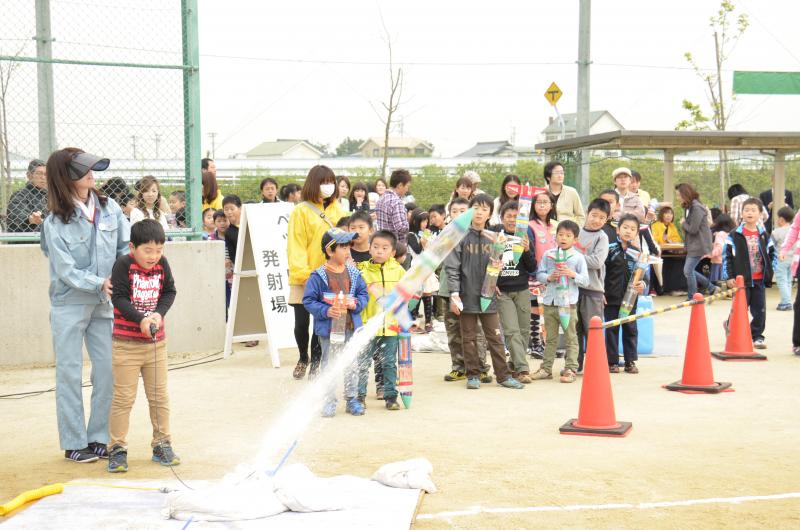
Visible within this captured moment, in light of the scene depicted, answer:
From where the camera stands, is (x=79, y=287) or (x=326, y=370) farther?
(x=326, y=370)

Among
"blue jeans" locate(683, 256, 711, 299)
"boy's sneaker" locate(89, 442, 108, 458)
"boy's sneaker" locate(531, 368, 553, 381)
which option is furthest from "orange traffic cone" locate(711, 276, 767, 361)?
"boy's sneaker" locate(89, 442, 108, 458)

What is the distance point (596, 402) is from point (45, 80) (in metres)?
6.78

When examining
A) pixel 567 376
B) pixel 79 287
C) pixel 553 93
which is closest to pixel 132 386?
pixel 79 287

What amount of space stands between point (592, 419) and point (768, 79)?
16.2 m

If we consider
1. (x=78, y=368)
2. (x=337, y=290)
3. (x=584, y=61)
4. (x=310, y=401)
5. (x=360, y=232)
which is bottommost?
(x=310, y=401)

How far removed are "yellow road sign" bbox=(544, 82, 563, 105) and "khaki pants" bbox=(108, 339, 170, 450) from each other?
15.3m

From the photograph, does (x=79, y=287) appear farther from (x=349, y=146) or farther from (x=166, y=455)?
(x=349, y=146)

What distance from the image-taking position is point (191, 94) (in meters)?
11.0

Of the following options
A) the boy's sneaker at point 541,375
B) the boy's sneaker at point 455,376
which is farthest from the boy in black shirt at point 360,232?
the boy's sneaker at point 541,375

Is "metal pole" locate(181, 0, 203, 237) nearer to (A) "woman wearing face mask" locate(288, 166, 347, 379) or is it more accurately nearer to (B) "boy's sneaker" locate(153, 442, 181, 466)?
(A) "woman wearing face mask" locate(288, 166, 347, 379)

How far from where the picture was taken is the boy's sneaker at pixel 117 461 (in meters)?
6.35

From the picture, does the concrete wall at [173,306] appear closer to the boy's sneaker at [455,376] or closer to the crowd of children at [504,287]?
the crowd of children at [504,287]

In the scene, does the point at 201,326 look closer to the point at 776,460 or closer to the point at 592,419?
the point at 592,419

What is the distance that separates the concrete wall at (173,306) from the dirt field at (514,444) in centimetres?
43
